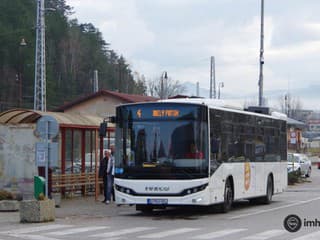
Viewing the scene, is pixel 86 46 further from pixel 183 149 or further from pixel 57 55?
pixel 183 149

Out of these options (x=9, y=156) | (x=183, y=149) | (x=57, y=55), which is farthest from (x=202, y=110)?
(x=57, y=55)

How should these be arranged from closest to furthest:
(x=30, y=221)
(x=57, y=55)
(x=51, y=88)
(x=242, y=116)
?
(x=30, y=221)
(x=242, y=116)
(x=51, y=88)
(x=57, y=55)

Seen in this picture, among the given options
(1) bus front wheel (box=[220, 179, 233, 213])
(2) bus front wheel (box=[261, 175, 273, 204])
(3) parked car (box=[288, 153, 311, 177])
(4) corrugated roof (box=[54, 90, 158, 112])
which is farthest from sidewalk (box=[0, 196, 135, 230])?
(3) parked car (box=[288, 153, 311, 177])

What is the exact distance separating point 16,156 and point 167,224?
8.42 meters

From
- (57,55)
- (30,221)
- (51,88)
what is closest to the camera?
(30,221)

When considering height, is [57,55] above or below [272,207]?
above

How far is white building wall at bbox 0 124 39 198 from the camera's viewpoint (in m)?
25.8

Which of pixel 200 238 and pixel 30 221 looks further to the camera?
pixel 30 221

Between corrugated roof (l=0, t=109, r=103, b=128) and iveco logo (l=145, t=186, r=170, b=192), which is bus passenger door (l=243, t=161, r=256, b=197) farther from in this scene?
corrugated roof (l=0, t=109, r=103, b=128)

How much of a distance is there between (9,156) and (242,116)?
312 inches

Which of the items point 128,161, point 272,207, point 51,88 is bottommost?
point 272,207

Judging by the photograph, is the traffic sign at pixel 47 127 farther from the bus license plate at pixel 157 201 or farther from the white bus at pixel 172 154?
the bus license plate at pixel 157 201

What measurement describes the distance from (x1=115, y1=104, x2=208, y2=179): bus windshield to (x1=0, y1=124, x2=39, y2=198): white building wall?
5.36 m

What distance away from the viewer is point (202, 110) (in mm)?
21203
